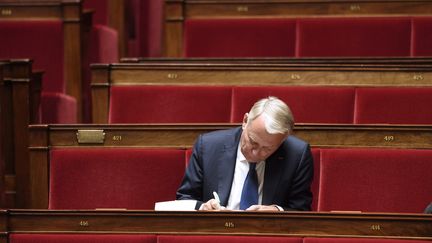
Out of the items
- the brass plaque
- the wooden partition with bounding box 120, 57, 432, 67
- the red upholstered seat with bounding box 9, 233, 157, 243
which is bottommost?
the red upholstered seat with bounding box 9, 233, 157, 243

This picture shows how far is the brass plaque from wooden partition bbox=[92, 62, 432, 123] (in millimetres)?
114

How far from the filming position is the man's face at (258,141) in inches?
23.1

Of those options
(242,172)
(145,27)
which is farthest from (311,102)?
(145,27)

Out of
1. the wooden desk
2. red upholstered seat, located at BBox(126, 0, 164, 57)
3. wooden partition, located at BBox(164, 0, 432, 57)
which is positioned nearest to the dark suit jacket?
the wooden desk

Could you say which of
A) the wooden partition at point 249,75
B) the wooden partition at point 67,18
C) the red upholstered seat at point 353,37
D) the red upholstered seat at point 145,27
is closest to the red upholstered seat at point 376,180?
the wooden partition at point 249,75

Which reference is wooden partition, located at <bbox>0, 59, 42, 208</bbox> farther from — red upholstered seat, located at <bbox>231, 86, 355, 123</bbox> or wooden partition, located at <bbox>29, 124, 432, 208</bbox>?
red upholstered seat, located at <bbox>231, 86, 355, 123</bbox>

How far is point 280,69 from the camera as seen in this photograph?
0.79 metres

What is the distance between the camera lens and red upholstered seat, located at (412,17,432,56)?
0.91 meters

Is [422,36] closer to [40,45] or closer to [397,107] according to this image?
[397,107]

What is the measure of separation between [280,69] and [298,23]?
151 millimetres

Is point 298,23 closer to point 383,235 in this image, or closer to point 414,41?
point 414,41

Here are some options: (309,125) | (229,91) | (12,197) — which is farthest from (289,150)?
(12,197)

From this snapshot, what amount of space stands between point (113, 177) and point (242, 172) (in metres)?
0.12

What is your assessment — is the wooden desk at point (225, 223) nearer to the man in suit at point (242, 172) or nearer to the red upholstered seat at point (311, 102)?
the man in suit at point (242, 172)
